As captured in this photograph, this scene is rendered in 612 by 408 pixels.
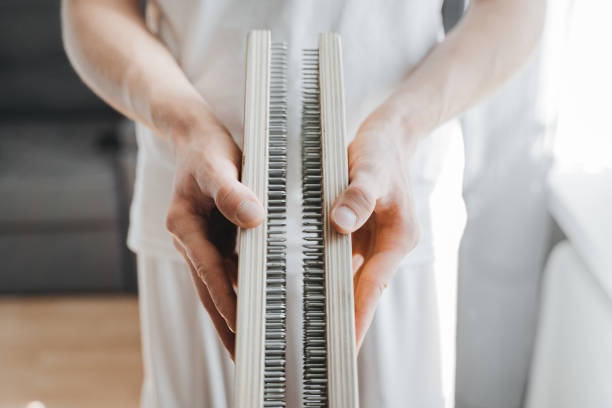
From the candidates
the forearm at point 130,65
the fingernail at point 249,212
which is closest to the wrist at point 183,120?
the forearm at point 130,65

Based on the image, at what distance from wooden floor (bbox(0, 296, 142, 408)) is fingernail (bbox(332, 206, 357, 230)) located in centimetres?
126

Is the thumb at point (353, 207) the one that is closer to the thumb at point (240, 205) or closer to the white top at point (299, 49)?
the thumb at point (240, 205)

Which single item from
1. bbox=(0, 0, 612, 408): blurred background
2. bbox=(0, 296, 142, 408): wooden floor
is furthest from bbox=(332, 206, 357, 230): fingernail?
bbox=(0, 296, 142, 408): wooden floor

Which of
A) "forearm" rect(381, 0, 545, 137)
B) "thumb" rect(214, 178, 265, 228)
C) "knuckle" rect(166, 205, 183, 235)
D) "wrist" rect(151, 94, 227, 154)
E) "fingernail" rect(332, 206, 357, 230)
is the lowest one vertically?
"fingernail" rect(332, 206, 357, 230)

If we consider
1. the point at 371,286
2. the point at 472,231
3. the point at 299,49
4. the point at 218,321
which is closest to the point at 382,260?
the point at 371,286

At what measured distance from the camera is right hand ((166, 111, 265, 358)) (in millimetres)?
341

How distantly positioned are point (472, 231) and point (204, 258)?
0.72 m

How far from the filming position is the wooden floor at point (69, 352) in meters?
1.45

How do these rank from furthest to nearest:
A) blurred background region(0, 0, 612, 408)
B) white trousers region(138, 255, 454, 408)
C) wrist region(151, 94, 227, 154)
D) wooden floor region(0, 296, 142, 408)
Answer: wooden floor region(0, 296, 142, 408)
blurred background region(0, 0, 612, 408)
white trousers region(138, 255, 454, 408)
wrist region(151, 94, 227, 154)

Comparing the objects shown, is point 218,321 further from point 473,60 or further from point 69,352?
point 69,352

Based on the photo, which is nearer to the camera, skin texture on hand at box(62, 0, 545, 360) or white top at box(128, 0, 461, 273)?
skin texture on hand at box(62, 0, 545, 360)

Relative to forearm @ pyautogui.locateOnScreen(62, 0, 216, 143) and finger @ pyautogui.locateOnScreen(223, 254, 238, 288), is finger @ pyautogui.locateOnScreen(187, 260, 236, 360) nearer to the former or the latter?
finger @ pyautogui.locateOnScreen(223, 254, 238, 288)

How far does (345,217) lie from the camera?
0.33m

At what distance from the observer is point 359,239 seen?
0.46m
